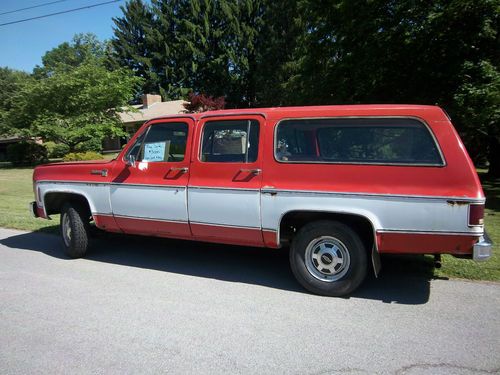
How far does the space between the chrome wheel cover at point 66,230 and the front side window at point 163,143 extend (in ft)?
5.54

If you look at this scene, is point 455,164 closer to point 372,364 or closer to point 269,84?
point 372,364

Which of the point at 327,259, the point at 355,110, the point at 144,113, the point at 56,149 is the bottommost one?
the point at 327,259

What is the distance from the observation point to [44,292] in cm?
491

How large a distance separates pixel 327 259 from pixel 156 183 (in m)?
2.38

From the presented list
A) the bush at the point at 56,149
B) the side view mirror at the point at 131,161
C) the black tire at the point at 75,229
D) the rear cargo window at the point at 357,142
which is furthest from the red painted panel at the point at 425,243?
the bush at the point at 56,149

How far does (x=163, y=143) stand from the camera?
5535 mm

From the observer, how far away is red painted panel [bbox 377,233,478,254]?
4047mm

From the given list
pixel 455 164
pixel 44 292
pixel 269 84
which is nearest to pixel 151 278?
pixel 44 292

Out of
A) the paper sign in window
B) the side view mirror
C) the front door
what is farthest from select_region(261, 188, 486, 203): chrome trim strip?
the side view mirror

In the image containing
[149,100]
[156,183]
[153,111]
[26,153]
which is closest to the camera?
[156,183]

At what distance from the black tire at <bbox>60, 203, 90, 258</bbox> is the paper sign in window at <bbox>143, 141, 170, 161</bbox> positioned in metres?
1.54

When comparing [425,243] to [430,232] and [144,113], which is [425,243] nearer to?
[430,232]

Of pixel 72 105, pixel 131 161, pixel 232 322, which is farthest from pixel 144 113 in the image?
pixel 232 322

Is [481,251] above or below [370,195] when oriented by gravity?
below
